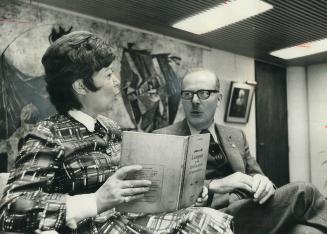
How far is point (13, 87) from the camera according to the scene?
359cm

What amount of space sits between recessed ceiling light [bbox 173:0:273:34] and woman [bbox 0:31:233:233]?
2925 mm

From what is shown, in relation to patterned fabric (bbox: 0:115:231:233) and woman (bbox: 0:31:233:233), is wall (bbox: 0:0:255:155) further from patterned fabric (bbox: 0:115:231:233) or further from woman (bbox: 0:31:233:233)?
patterned fabric (bbox: 0:115:231:233)

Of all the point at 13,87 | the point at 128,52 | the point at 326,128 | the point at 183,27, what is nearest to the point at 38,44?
the point at 13,87

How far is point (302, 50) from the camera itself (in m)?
6.00

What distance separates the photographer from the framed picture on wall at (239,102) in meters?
5.95

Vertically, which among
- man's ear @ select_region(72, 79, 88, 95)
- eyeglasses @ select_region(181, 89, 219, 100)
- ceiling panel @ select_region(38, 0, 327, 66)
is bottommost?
man's ear @ select_region(72, 79, 88, 95)

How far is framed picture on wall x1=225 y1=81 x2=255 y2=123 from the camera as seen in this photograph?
5953mm

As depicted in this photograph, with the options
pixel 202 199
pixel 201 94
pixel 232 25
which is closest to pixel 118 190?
pixel 202 199

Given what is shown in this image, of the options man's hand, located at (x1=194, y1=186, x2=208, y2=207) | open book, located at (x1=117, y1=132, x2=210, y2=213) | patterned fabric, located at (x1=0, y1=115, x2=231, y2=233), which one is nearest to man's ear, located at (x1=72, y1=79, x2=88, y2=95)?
patterned fabric, located at (x1=0, y1=115, x2=231, y2=233)

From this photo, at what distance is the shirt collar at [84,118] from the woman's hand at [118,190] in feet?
1.03

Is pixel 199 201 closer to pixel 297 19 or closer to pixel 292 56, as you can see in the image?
pixel 297 19

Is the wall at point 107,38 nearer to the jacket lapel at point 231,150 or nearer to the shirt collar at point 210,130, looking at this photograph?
the shirt collar at point 210,130

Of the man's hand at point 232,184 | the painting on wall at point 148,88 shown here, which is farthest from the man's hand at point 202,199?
the painting on wall at point 148,88

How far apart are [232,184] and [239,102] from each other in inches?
175
